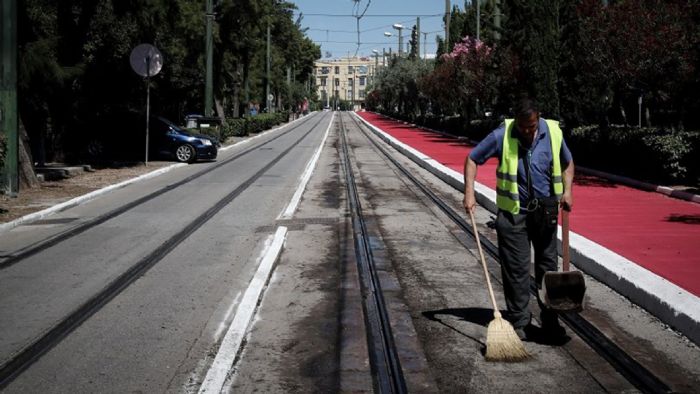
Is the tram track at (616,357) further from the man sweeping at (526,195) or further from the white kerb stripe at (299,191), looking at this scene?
the white kerb stripe at (299,191)

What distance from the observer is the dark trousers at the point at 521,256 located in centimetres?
581

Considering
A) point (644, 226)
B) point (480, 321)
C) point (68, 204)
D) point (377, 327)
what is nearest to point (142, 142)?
point (68, 204)

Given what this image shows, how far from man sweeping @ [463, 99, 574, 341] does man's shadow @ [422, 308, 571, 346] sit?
1.7 inches

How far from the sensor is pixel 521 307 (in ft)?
19.4

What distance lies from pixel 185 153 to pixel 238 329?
19455 mm

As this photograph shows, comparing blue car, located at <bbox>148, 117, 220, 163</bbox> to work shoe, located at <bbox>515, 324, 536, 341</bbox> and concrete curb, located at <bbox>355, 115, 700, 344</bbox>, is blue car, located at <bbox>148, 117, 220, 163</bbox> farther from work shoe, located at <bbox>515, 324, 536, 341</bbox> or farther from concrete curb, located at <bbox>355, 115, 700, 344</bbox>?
work shoe, located at <bbox>515, 324, 536, 341</bbox>

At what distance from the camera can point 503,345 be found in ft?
17.7

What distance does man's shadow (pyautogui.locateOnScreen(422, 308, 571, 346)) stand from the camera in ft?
19.4

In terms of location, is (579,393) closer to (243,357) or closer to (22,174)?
(243,357)

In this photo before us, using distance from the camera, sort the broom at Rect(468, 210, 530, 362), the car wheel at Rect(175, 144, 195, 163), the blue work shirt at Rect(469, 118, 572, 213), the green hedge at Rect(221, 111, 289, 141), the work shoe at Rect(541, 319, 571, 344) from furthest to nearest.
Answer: the green hedge at Rect(221, 111, 289, 141)
the car wheel at Rect(175, 144, 195, 163)
the work shoe at Rect(541, 319, 571, 344)
the blue work shirt at Rect(469, 118, 572, 213)
the broom at Rect(468, 210, 530, 362)

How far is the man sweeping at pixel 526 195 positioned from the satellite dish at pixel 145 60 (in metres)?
17.1

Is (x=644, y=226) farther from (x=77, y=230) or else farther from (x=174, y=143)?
(x=174, y=143)

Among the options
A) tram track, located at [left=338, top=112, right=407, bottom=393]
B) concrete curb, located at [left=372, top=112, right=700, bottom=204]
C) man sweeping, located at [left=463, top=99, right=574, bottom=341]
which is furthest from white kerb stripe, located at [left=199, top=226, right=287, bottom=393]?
concrete curb, located at [left=372, top=112, right=700, bottom=204]

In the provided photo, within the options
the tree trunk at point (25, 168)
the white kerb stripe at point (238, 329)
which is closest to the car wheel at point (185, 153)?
the tree trunk at point (25, 168)
